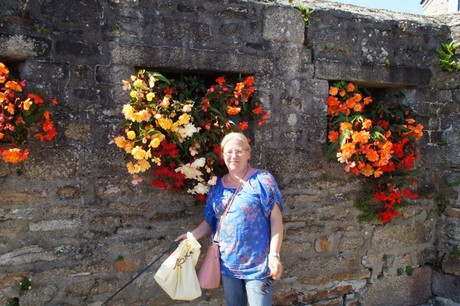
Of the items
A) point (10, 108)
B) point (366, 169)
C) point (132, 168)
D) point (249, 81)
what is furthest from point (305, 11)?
point (10, 108)

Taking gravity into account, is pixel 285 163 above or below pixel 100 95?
below

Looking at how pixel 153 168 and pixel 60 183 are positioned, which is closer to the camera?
pixel 60 183

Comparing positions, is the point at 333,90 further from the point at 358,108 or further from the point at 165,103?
the point at 165,103

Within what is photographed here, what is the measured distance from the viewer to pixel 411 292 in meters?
4.53

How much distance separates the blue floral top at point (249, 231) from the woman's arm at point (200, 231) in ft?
0.69

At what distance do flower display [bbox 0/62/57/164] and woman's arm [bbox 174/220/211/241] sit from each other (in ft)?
3.54

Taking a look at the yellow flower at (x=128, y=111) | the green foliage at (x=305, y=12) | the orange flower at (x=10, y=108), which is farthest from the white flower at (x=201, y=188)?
the green foliage at (x=305, y=12)

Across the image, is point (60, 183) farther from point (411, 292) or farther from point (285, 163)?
point (411, 292)

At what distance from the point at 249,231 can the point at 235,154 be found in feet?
1.61

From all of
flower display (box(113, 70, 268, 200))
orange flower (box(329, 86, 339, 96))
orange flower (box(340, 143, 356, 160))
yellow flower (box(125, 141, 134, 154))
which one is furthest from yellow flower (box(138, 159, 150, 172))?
orange flower (box(329, 86, 339, 96))

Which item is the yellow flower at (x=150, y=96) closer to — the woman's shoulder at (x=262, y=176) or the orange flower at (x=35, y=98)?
the orange flower at (x=35, y=98)

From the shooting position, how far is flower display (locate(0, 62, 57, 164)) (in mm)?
2844

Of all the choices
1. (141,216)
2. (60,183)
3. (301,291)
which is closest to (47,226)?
(60,183)

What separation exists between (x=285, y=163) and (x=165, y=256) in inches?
46.8
